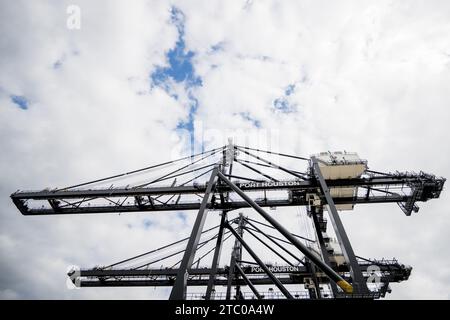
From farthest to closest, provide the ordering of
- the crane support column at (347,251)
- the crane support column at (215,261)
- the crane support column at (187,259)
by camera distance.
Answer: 1. the crane support column at (215,261)
2. the crane support column at (187,259)
3. the crane support column at (347,251)

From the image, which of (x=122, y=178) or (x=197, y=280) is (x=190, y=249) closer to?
(x=122, y=178)

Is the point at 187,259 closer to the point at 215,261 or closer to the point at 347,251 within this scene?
the point at 215,261

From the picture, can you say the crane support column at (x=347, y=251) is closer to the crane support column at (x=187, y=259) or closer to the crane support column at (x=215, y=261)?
the crane support column at (x=187, y=259)

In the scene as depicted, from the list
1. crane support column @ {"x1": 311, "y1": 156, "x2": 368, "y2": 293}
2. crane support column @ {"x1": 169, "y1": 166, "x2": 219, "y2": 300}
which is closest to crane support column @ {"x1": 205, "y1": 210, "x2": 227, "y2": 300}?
crane support column @ {"x1": 169, "y1": 166, "x2": 219, "y2": 300}

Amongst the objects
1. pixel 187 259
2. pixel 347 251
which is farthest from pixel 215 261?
pixel 347 251

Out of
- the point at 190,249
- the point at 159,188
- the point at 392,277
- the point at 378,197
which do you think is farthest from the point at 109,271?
the point at 392,277

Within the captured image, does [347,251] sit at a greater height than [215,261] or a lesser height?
lesser

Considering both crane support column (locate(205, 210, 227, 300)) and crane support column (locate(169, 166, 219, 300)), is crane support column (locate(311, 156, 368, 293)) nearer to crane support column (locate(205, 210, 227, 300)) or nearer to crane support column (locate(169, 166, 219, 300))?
crane support column (locate(169, 166, 219, 300))

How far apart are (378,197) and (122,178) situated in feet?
52.6

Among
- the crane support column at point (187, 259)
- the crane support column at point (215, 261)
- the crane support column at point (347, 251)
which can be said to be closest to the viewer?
the crane support column at point (347, 251)

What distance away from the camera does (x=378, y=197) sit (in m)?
12.8

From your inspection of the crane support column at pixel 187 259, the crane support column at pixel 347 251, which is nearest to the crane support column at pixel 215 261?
the crane support column at pixel 187 259

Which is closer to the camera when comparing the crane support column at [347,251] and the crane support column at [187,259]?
the crane support column at [347,251]
